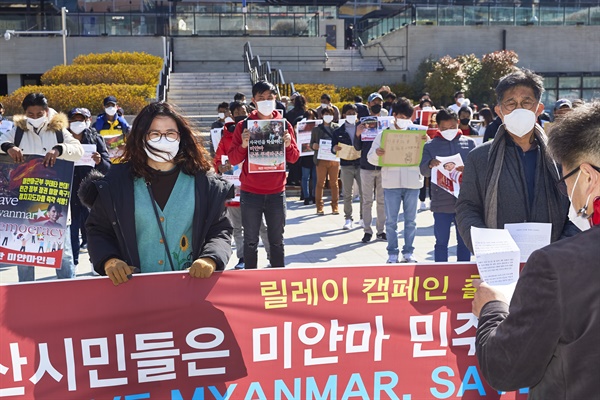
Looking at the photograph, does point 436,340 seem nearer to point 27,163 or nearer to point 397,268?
point 397,268

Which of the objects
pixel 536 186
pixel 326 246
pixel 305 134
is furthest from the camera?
pixel 305 134

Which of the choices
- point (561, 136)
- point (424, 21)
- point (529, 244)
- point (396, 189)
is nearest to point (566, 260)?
point (561, 136)

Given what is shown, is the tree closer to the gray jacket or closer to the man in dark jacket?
the man in dark jacket

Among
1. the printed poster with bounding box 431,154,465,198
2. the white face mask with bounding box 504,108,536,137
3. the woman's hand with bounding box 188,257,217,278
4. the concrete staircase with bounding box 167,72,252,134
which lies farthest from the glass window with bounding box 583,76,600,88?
the woman's hand with bounding box 188,257,217,278

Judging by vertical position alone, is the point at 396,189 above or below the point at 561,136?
below

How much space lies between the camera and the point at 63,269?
7.95 meters

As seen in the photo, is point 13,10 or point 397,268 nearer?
point 397,268

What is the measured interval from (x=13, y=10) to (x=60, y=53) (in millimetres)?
A: 6880

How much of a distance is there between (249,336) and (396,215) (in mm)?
5689

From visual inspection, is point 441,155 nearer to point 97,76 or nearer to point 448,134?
point 448,134

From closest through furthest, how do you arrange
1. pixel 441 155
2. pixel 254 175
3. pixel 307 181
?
pixel 254 175, pixel 441 155, pixel 307 181

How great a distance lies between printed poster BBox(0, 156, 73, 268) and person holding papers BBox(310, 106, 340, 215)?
6759mm

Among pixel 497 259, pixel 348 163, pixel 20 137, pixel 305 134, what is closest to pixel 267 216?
pixel 20 137

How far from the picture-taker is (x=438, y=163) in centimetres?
851
